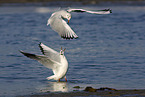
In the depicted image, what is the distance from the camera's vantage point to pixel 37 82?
32.9 ft

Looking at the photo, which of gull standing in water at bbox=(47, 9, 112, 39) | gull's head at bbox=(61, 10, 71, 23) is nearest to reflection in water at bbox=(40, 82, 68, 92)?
gull standing in water at bbox=(47, 9, 112, 39)

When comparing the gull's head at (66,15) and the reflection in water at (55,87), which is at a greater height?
the gull's head at (66,15)

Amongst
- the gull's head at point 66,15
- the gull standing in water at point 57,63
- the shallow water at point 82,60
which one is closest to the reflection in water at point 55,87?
the shallow water at point 82,60

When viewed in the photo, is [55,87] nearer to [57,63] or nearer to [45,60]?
[57,63]

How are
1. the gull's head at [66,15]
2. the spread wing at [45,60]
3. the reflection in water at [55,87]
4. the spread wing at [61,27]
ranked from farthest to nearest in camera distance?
the gull's head at [66,15]
the spread wing at [61,27]
the spread wing at [45,60]
the reflection in water at [55,87]

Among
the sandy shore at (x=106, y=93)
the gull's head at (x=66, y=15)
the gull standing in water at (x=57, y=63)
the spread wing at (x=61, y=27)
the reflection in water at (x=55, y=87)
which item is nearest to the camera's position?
the sandy shore at (x=106, y=93)

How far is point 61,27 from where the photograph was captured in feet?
32.2

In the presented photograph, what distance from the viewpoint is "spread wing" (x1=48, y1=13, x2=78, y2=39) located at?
374 inches

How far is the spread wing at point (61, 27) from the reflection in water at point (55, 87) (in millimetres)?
1263

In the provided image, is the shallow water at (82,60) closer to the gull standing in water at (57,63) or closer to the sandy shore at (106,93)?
the gull standing in water at (57,63)

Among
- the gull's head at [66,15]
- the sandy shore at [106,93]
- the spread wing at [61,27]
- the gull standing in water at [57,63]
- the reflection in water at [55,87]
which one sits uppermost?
the gull's head at [66,15]

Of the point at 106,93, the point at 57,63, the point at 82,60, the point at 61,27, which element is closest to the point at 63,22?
the point at 61,27

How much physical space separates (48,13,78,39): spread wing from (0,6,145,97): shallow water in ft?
4.32

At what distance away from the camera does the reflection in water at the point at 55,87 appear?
355 inches
